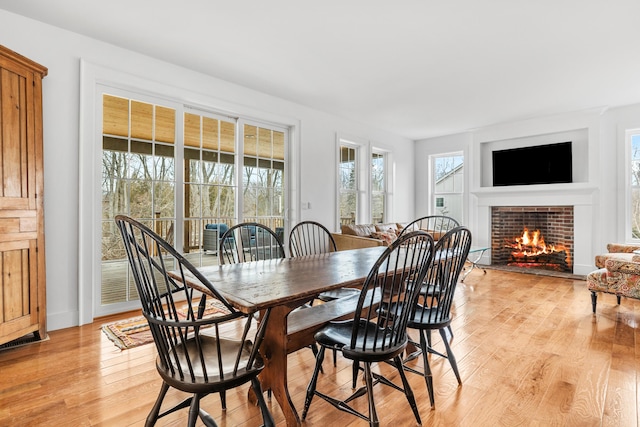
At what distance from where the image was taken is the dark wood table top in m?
1.44

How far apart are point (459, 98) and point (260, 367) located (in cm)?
453

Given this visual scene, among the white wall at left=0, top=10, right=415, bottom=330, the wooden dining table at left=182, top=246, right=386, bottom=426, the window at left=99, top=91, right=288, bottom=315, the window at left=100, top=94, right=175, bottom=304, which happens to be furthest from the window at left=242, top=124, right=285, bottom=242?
the wooden dining table at left=182, top=246, right=386, bottom=426

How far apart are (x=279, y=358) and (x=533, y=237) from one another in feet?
19.6

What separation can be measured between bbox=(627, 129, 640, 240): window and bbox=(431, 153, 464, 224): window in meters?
2.49

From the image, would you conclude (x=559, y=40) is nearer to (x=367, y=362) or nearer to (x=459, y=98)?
(x=459, y=98)

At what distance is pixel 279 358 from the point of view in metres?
1.67

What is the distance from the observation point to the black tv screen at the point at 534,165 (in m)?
5.52

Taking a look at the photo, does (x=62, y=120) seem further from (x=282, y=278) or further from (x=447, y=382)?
(x=447, y=382)

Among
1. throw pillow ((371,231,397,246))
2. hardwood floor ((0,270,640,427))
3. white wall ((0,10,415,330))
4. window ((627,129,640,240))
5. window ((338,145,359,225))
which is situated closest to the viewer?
hardwood floor ((0,270,640,427))

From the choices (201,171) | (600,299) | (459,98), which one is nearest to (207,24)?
(201,171)

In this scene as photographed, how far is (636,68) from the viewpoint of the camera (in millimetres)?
3688

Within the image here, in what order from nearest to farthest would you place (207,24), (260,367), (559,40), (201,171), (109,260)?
(260,367) < (207,24) < (559,40) < (109,260) < (201,171)

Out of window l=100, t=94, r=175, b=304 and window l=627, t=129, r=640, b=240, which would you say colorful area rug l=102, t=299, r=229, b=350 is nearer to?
window l=100, t=94, r=175, b=304

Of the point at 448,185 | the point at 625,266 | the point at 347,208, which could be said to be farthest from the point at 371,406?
the point at 448,185
